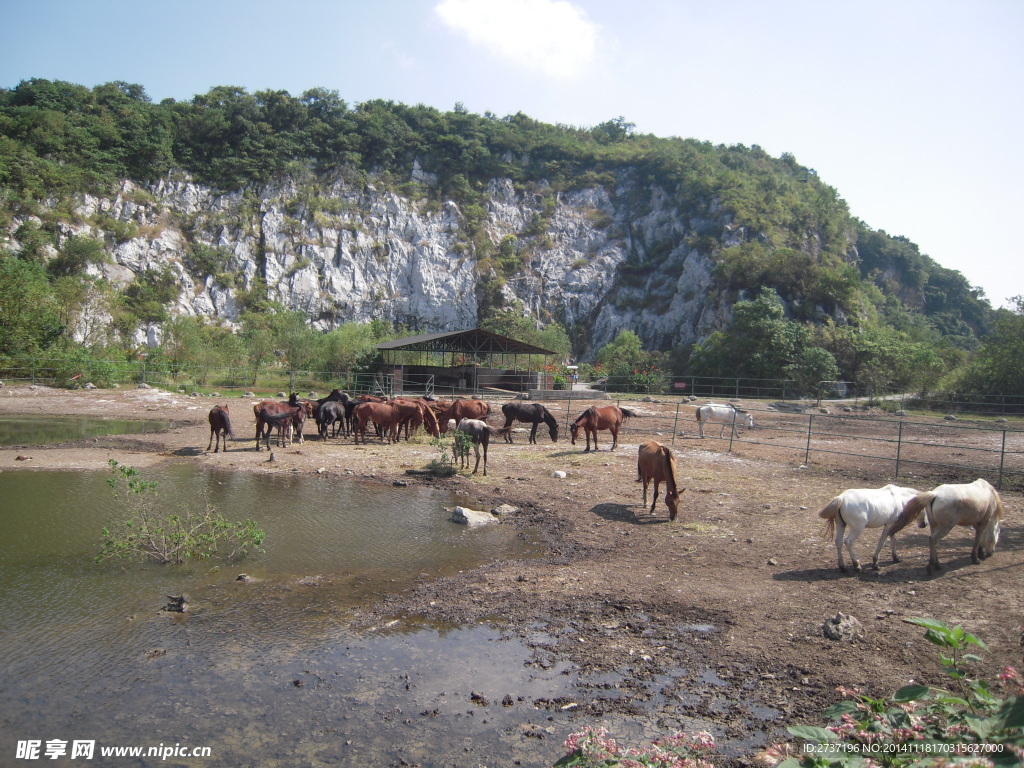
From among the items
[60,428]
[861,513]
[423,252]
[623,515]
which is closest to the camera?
[861,513]

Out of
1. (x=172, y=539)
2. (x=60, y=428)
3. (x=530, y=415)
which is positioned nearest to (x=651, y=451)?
(x=172, y=539)

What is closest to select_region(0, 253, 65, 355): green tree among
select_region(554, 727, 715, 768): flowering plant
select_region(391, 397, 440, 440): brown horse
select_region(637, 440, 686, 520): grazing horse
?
select_region(391, 397, 440, 440): brown horse

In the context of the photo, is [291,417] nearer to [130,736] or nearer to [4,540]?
[4,540]

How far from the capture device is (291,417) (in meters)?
16.7

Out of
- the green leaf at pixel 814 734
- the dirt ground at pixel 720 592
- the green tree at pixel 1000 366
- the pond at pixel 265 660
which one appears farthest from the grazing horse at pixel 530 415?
the green tree at pixel 1000 366

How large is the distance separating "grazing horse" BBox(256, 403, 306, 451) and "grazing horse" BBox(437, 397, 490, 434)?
4.18m

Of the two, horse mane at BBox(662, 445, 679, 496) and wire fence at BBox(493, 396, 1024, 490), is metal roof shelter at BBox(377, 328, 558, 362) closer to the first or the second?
wire fence at BBox(493, 396, 1024, 490)

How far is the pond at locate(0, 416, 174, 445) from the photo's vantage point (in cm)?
1728

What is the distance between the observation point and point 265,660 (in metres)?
5.36

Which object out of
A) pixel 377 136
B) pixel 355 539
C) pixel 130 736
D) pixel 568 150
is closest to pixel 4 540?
pixel 355 539

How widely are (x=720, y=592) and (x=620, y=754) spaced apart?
4043 millimetres

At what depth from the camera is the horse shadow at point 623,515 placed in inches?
388

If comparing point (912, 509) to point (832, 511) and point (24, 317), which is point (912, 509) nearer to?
point (832, 511)

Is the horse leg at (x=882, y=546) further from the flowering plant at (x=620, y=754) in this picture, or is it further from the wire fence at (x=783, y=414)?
the wire fence at (x=783, y=414)
